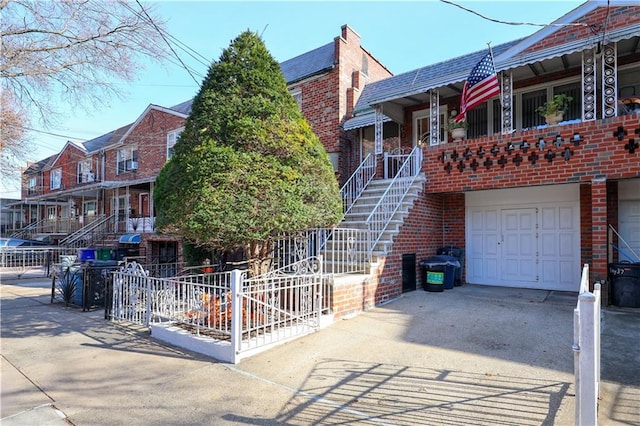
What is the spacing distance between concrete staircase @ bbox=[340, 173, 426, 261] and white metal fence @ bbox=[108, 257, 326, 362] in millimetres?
1973

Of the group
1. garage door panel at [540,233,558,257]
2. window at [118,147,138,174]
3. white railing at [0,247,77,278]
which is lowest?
white railing at [0,247,77,278]

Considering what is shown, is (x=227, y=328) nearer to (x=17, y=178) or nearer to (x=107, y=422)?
(x=107, y=422)

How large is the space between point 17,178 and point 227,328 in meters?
21.0

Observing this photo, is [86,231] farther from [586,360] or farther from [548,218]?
[586,360]

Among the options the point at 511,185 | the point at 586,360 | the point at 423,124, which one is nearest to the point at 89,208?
the point at 423,124

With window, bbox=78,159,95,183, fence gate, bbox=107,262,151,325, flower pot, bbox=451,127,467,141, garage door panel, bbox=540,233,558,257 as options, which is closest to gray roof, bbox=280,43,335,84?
flower pot, bbox=451,127,467,141

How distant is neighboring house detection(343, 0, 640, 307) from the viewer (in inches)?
291

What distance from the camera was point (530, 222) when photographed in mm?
9461

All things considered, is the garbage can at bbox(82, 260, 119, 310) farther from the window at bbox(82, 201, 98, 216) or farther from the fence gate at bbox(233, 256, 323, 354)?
the window at bbox(82, 201, 98, 216)

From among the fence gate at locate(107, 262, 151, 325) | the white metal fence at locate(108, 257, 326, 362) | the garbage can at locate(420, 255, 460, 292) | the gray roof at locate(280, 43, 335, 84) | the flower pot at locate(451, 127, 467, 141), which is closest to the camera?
the white metal fence at locate(108, 257, 326, 362)

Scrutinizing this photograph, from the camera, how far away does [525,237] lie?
9.51 m

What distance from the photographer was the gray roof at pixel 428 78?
9.46m

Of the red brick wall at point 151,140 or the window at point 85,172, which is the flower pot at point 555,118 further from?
→ the window at point 85,172

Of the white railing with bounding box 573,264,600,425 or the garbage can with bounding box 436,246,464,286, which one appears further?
the garbage can with bounding box 436,246,464,286
